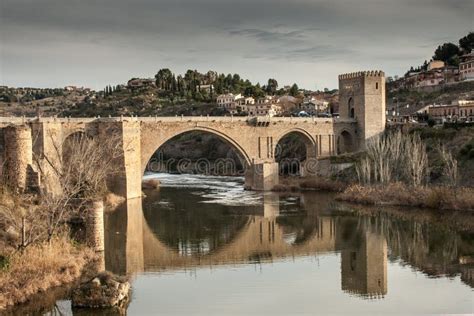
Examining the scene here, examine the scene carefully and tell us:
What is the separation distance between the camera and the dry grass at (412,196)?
83.9 feet

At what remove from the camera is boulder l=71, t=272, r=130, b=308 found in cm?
1325

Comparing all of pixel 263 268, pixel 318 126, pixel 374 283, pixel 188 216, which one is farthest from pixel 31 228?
pixel 318 126

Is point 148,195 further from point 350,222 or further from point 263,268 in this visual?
point 263,268

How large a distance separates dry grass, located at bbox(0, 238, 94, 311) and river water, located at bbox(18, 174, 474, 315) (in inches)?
34.7

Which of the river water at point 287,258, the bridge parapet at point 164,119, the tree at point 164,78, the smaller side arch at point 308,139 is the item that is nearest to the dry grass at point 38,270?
the river water at point 287,258

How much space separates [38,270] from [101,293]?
6.47 ft

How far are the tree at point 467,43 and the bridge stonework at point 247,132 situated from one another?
123ft

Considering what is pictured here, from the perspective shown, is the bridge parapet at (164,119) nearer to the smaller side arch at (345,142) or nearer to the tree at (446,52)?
the smaller side arch at (345,142)

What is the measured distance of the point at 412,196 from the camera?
27422 millimetres

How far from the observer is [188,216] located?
26.2m

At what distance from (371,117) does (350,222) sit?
17.3m

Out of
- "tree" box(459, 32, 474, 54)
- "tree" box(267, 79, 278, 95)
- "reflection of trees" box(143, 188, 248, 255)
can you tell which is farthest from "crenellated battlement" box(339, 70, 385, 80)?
"tree" box(267, 79, 278, 95)

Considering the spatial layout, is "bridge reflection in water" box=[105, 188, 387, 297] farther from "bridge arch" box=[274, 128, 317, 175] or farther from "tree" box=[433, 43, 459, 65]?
"tree" box=[433, 43, 459, 65]

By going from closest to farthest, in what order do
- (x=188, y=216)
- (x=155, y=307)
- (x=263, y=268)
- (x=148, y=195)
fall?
1. (x=155, y=307)
2. (x=263, y=268)
3. (x=188, y=216)
4. (x=148, y=195)
